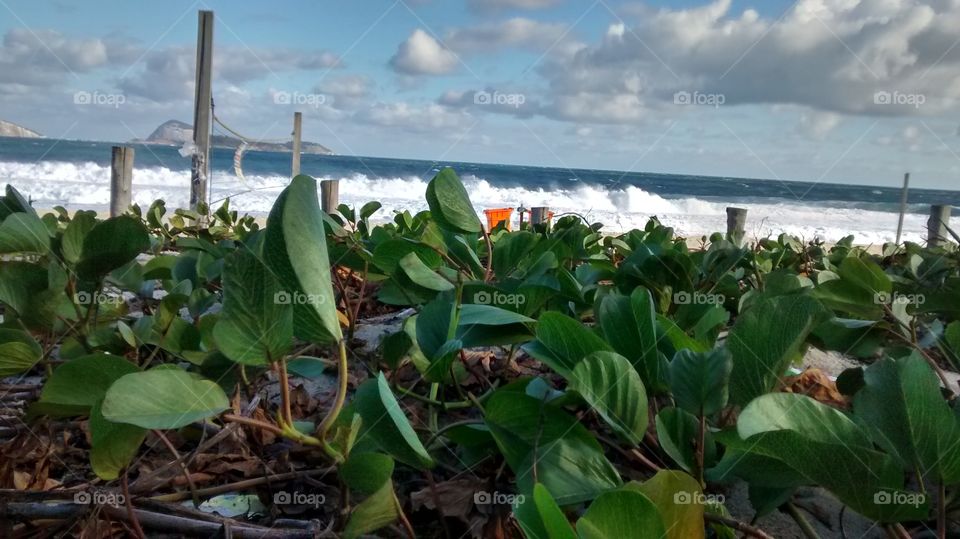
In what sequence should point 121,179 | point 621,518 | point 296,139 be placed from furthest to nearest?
point 296,139, point 121,179, point 621,518

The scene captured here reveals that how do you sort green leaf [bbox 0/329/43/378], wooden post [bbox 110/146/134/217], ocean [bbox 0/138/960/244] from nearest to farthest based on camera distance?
green leaf [bbox 0/329/43/378] → wooden post [bbox 110/146/134/217] → ocean [bbox 0/138/960/244]

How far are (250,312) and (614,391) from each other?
225 millimetres

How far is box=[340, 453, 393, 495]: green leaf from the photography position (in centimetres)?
43

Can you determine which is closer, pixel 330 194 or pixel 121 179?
pixel 330 194

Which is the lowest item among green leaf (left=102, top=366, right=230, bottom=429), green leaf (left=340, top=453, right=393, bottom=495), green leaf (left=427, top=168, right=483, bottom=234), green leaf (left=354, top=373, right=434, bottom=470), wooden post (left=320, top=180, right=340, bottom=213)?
green leaf (left=340, top=453, right=393, bottom=495)

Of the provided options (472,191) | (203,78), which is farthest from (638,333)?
(472,191)

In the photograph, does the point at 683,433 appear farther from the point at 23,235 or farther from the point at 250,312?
the point at 23,235

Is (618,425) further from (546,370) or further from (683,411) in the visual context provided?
(546,370)

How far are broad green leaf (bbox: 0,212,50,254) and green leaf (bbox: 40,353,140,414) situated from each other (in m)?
0.29

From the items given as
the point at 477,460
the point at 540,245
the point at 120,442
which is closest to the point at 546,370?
the point at 540,245

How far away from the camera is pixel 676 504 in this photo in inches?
14.8

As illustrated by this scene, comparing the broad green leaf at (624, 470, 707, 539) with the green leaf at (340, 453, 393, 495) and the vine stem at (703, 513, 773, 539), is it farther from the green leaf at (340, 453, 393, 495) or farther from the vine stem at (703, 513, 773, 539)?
the green leaf at (340, 453, 393, 495)

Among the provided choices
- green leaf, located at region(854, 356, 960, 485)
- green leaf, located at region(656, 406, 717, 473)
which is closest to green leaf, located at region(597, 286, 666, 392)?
green leaf, located at region(656, 406, 717, 473)

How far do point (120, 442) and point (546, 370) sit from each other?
19.6 inches
